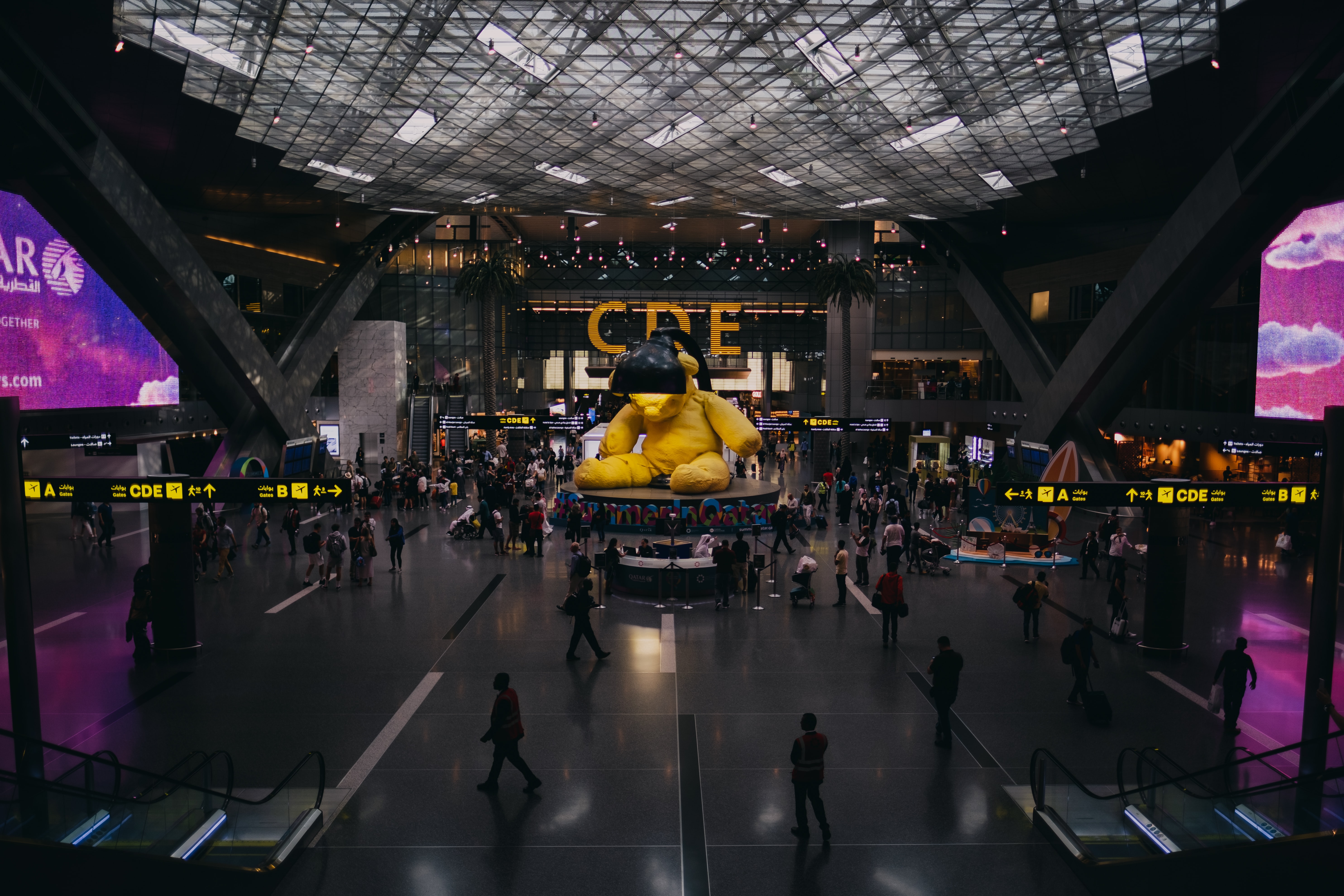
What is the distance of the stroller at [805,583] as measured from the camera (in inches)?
640

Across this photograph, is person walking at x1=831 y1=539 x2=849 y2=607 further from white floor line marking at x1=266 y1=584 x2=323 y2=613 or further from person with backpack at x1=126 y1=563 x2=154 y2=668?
person with backpack at x1=126 y1=563 x2=154 y2=668

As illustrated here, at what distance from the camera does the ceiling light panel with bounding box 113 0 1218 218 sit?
17.9 m

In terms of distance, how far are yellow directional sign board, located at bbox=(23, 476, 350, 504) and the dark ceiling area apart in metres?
10.1

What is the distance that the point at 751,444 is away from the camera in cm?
2631

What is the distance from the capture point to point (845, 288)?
145ft

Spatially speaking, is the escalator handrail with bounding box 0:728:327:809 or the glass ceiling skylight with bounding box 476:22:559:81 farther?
Result: the glass ceiling skylight with bounding box 476:22:559:81

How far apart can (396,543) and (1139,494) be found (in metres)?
13.8

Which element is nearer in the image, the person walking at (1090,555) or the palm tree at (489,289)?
the person walking at (1090,555)

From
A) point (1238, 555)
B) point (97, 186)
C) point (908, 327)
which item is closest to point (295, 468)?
point (97, 186)

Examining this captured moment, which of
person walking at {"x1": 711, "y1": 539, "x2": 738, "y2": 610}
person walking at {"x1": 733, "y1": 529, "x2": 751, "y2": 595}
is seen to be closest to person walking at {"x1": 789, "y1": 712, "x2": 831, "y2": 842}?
person walking at {"x1": 711, "y1": 539, "x2": 738, "y2": 610}

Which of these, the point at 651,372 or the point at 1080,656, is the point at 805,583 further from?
the point at 651,372

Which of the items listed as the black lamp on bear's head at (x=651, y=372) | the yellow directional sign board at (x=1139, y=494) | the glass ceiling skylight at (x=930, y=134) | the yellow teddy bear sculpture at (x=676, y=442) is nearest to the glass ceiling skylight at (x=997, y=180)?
the glass ceiling skylight at (x=930, y=134)

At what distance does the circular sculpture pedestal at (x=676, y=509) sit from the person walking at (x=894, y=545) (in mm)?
5362

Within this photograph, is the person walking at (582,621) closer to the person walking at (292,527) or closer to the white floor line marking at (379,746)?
the white floor line marking at (379,746)
